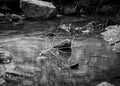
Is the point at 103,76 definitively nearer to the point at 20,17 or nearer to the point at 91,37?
the point at 91,37

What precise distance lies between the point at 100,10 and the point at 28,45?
21.3ft

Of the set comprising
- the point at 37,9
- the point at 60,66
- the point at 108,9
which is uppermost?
the point at 37,9

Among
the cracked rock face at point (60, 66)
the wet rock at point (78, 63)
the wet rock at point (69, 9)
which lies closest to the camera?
the cracked rock face at point (60, 66)

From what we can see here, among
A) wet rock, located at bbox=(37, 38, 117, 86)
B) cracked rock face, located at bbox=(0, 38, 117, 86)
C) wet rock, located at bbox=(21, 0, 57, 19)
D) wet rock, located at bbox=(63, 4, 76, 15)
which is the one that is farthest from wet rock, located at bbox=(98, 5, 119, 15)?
cracked rock face, located at bbox=(0, 38, 117, 86)

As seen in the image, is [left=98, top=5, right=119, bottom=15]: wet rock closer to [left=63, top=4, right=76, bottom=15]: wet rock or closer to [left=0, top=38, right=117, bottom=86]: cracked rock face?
[left=63, top=4, right=76, bottom=15]: wet rock

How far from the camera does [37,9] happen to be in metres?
11.6

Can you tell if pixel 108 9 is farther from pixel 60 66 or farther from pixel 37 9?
pixel 60 66

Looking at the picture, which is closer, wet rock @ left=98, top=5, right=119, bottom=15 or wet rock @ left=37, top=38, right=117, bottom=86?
wet rock @ left=37, top=38, right=117, bottom=86

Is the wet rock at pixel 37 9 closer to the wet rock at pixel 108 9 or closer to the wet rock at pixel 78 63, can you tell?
the wet rock at pixel 108 9

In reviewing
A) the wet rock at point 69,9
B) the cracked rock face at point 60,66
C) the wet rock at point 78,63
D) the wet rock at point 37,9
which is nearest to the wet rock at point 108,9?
the wet rock at point 69,9

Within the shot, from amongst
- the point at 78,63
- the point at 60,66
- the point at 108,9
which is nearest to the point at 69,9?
the point at 108,9

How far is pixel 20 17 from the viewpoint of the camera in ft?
39.3

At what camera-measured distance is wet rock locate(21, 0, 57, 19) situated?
11625 mm

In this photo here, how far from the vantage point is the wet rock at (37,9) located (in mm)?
11625
